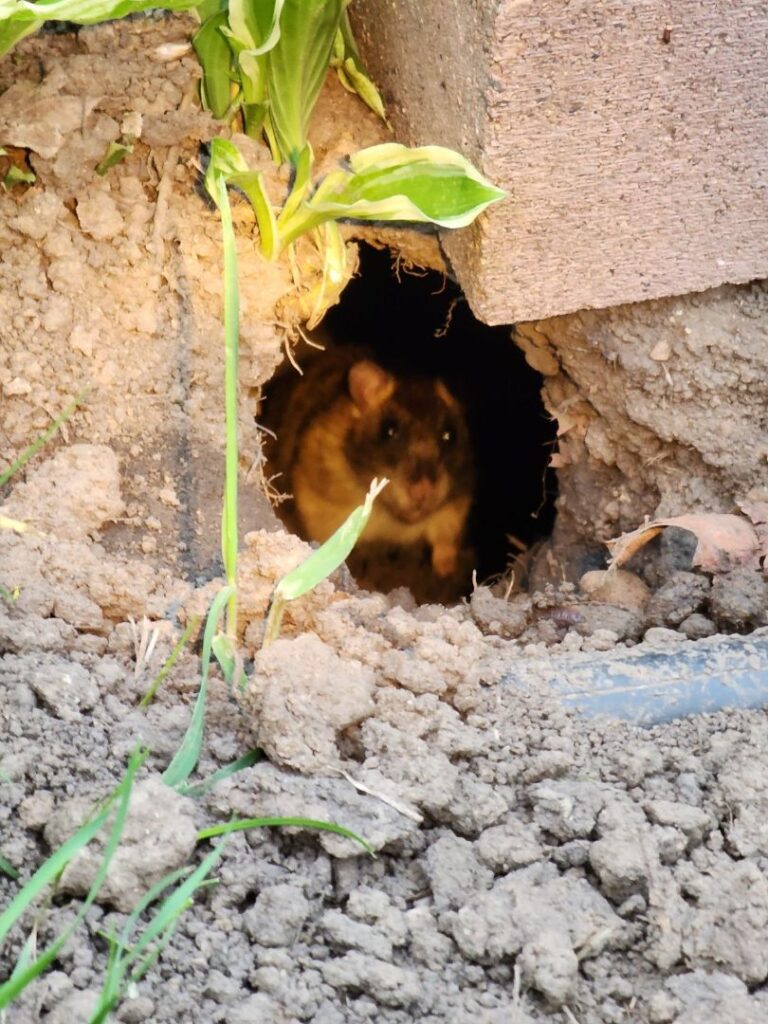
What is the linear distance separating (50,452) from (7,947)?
0.99m

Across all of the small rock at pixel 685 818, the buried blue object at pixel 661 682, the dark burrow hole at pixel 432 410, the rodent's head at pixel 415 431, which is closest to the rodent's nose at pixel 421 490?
the rodent's head at pixel 415 431

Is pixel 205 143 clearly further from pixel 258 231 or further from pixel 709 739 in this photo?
pixel 709 739

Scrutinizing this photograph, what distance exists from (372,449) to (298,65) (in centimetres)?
249

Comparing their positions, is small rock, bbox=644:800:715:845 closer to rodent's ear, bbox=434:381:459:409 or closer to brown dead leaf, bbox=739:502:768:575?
brown dead leaf, bbox=739:502:768:575

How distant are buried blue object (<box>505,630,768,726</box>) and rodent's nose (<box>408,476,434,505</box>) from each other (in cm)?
254

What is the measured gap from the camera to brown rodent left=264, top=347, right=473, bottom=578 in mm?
4199

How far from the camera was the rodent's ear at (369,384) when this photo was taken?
13.8 feet

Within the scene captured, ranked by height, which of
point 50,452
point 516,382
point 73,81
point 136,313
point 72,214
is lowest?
point 516,382

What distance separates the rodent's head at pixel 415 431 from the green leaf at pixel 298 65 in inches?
84.9

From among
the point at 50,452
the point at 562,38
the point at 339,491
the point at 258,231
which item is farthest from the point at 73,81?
the point at 339,491

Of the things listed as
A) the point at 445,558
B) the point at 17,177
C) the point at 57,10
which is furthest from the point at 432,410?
the point at 57,10

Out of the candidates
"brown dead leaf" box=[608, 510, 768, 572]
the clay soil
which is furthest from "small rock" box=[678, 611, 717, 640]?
"brown dead leaf" box=[608, 510, 768, 572]

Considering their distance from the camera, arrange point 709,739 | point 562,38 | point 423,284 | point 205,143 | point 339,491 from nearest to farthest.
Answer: point 709,739
point 562,38
point 205,143
point 423,284
point 339,491

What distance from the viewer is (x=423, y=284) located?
10.7 feet
